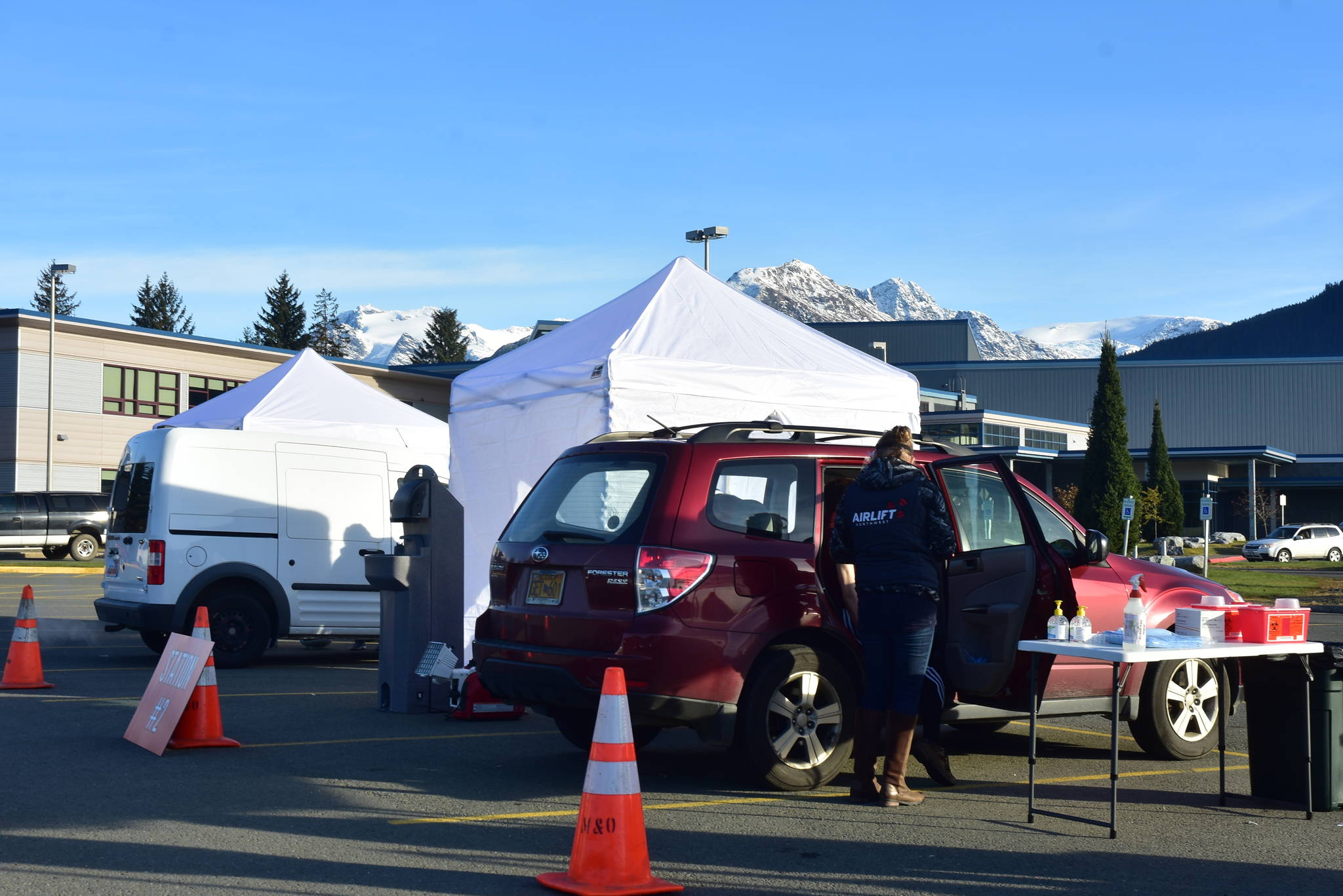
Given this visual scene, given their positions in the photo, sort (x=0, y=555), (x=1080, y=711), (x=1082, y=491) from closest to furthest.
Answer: (x=1080, y=711)
(x=0, y=555)
(x=1082, y=491)

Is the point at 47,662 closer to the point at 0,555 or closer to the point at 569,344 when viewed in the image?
the point at 569,344

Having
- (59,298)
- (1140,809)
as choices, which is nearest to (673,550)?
(1140,809)

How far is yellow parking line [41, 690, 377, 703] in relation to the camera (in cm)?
1079

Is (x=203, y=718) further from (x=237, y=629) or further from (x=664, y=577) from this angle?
(x=237, y=629)

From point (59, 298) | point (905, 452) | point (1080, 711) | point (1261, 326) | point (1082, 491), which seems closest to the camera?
point (905, 452)

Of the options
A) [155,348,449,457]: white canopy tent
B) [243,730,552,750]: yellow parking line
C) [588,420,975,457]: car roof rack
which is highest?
[155,348,449,457]: white canopy tent

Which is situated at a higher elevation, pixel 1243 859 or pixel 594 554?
pixel 594 554

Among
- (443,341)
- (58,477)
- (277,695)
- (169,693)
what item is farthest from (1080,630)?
(443,341)

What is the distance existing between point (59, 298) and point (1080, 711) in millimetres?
103956

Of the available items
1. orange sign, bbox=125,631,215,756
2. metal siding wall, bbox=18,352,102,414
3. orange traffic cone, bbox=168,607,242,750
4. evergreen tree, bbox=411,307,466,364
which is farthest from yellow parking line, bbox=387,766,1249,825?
evergreen tree, bbox=411,307,466,364

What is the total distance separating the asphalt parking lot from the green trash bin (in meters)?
0.14

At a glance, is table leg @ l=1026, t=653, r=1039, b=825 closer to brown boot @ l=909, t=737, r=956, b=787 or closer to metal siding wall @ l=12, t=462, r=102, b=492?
brown boot @ l=909, t=737, r=956, b=787

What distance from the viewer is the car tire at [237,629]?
522 inches

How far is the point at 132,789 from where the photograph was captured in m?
7.20
